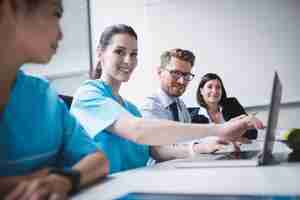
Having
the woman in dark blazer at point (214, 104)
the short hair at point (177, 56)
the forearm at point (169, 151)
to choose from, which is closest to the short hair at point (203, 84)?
the woman in dark blazer at point (214, 104)

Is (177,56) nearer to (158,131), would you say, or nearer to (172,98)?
(172,98)

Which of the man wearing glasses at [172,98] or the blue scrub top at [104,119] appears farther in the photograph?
the man wearing glasses at [172,98]

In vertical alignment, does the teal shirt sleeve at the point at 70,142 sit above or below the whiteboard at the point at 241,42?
below

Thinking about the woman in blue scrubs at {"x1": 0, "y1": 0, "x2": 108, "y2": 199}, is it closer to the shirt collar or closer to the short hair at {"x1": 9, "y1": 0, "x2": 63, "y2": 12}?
the short hair at {"x1": 9, "y1": 0, "x2": 63, "y2": 12}

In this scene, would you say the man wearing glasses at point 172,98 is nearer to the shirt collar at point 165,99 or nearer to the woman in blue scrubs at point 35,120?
the shirt collar at point 165,99

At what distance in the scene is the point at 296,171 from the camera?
0.69m

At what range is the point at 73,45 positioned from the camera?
2020 millimetres

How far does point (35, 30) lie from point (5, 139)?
0.71 feet

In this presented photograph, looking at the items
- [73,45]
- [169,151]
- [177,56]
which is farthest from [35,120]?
[73,45]

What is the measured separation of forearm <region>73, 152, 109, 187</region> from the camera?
0.63 m

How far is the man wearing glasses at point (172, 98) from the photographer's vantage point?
1257 mm

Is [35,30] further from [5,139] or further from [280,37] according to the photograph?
[280,37]

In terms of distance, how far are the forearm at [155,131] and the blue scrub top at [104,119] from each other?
0.04 meters

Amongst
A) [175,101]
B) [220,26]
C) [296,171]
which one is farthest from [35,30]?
[220,26]
